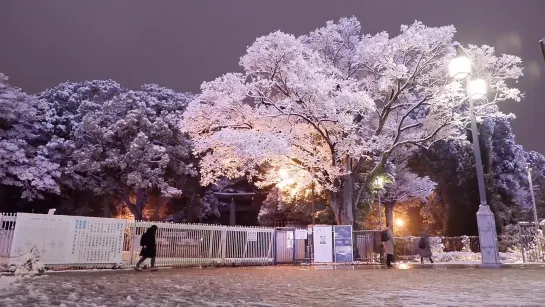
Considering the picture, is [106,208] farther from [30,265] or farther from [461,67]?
[461,67]

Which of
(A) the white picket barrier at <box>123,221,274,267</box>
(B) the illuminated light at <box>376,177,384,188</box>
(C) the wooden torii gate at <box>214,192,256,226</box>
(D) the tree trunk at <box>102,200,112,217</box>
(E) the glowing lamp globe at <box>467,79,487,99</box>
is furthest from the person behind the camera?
(C) the wooden torii gate at <box>214,192,256,226</box>

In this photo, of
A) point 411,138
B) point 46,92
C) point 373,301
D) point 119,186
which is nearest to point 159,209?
point 119,186

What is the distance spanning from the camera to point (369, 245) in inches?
858

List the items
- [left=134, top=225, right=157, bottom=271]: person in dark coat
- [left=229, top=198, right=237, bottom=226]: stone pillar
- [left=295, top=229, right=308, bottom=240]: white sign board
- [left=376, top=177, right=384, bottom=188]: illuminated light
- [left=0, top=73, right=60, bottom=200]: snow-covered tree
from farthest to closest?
1. [left=229, top=198, right=237, bottom=226]: stone pillar
2. [left=0, top=73, right=60, bottom=200]: snow-covered tree
3. [left=376, top=177, right=384, bottom=188]: illuminated light
4. [left=295, top=229, right=308, bottom=240]: white sign board
5. [left=134, top=225, right=157, bottom=271]: person in dark coat

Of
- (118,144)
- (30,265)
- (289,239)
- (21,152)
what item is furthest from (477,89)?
(21,152)

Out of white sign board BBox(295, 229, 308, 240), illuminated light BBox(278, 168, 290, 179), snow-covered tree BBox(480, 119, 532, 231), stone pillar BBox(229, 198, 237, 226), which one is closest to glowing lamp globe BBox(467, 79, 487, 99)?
illuminated light BBox(278, 168, 290, 179)

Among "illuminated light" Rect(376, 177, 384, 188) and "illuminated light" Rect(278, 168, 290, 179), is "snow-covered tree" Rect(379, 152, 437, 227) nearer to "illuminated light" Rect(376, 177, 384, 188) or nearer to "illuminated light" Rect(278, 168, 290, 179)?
"illuminated light" Rect(376, 177, 384, 188)

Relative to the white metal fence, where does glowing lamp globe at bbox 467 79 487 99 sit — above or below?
above

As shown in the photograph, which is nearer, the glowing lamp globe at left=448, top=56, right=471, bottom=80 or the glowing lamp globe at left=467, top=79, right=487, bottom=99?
the glowing lamp globe at left=448, top=56, right=471, bottom=80

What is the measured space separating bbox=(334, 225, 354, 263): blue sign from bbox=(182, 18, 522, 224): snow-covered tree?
4.43ft

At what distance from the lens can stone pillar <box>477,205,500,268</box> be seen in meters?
14.3

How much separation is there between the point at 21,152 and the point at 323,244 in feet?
71.1

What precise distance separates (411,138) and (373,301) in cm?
1808

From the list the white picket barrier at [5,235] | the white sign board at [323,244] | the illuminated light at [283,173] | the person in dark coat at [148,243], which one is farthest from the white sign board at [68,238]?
the white sign board at [323,244]
